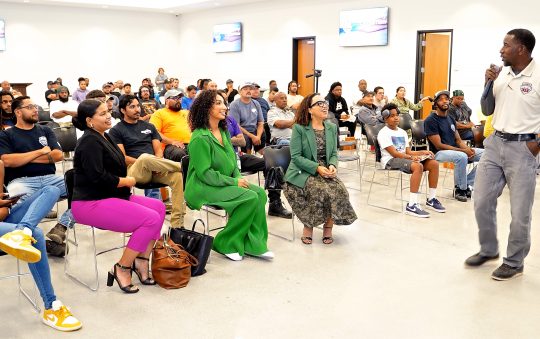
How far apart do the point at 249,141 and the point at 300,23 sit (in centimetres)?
952

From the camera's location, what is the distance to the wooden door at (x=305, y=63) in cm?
1540

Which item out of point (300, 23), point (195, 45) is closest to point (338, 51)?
point (300, 23)

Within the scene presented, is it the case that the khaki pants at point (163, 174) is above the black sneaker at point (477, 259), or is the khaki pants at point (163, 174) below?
above

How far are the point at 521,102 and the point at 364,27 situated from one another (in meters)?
10.2

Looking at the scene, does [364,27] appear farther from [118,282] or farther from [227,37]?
[118,282]

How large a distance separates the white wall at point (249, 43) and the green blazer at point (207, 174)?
8593mm

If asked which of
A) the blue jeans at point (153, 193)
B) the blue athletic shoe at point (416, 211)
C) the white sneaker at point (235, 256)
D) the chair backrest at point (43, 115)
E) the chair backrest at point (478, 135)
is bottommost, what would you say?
the blue athletic shoe at point (416, 211)

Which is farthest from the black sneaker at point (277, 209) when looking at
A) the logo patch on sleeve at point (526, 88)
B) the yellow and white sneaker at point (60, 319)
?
the yellow and white sneaker at point (60, 319)

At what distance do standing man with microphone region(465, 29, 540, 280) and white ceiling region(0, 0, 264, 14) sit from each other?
1354cm

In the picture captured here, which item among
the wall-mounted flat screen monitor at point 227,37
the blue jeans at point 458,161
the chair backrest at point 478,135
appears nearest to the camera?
A: the blue jeans at point 458,161

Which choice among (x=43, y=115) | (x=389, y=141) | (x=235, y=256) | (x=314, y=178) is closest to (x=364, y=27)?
(x=43, y=115)

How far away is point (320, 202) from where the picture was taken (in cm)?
454

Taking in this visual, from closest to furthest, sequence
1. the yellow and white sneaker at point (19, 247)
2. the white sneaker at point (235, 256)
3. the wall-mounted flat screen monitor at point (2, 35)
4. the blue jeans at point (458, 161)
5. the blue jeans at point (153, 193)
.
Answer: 1. the yellow and white sneaker at point (19, 247)
2. the white sneaker at point (235, 256)
3. the blue jeans at point (153, 193)
4. the blue jeans at point (458, 161)
5. the wall-mounted flat screen monitor at point (2, 35)

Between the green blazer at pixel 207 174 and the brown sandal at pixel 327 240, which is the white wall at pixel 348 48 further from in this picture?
the green blazer at pixel 207 174
